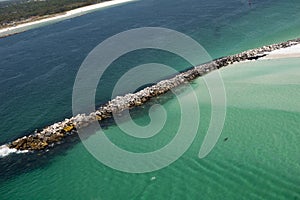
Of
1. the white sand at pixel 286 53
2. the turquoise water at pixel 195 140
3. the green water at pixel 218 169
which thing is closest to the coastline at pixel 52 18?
the turquoise water at pixel 195 140

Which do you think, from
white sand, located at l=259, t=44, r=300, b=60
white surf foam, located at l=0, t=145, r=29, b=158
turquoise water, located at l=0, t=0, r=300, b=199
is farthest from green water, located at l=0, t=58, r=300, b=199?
white sand, located at l=259, t=44, r=300, b=60

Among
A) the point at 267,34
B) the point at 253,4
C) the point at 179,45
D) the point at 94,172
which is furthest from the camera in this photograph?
the point at 253,4

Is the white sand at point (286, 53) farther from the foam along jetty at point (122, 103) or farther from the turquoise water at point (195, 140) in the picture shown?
the turquoise water at point (195, 140)

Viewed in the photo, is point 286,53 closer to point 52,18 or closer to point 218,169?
point 218,169

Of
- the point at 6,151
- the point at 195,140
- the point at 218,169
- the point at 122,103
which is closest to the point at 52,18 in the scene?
the point at 122,103

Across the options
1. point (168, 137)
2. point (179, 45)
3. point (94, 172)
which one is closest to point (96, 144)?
point (94, 172)

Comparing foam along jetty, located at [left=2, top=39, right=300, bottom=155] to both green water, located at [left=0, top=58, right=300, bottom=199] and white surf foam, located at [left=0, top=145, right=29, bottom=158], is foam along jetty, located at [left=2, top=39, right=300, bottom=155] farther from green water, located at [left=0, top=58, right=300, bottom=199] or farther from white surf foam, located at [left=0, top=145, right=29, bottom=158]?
green water, located at [left=0, top=58, right=300, bottom=199]

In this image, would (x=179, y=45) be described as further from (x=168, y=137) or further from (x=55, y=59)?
(x=168, y=137)
